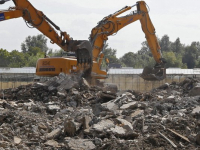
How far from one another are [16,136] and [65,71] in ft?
24.5

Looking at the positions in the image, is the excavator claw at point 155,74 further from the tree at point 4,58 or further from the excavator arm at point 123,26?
the tree at point 4,58

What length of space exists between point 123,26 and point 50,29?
14.8ft

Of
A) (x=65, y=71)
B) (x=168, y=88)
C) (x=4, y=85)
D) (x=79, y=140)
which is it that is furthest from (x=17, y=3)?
(x=4, y=85)

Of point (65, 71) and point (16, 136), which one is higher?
point (65, 71)

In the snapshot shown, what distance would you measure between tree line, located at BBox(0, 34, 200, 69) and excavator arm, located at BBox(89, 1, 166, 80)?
44512mm

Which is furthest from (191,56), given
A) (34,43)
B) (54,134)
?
(54,134)

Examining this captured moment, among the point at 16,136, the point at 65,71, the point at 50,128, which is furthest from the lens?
the point at 65,71

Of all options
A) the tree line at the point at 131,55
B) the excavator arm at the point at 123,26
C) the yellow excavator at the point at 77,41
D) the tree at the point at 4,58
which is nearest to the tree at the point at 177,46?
the tree line at the point at 131,55

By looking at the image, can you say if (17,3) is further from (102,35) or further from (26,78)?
(26,78)

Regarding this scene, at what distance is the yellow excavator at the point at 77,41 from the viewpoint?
14.3 meters

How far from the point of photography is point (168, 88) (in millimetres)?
15766

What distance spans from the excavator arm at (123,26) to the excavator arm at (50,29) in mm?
1680

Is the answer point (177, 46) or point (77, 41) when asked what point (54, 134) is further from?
point (177, 46)

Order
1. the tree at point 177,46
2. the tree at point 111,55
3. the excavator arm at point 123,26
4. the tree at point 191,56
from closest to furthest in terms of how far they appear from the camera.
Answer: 1. the excavator arm at point 123,26
2. the tree at point 191,56
3. the tree at point 111,55
4. the tree at point 177,46
